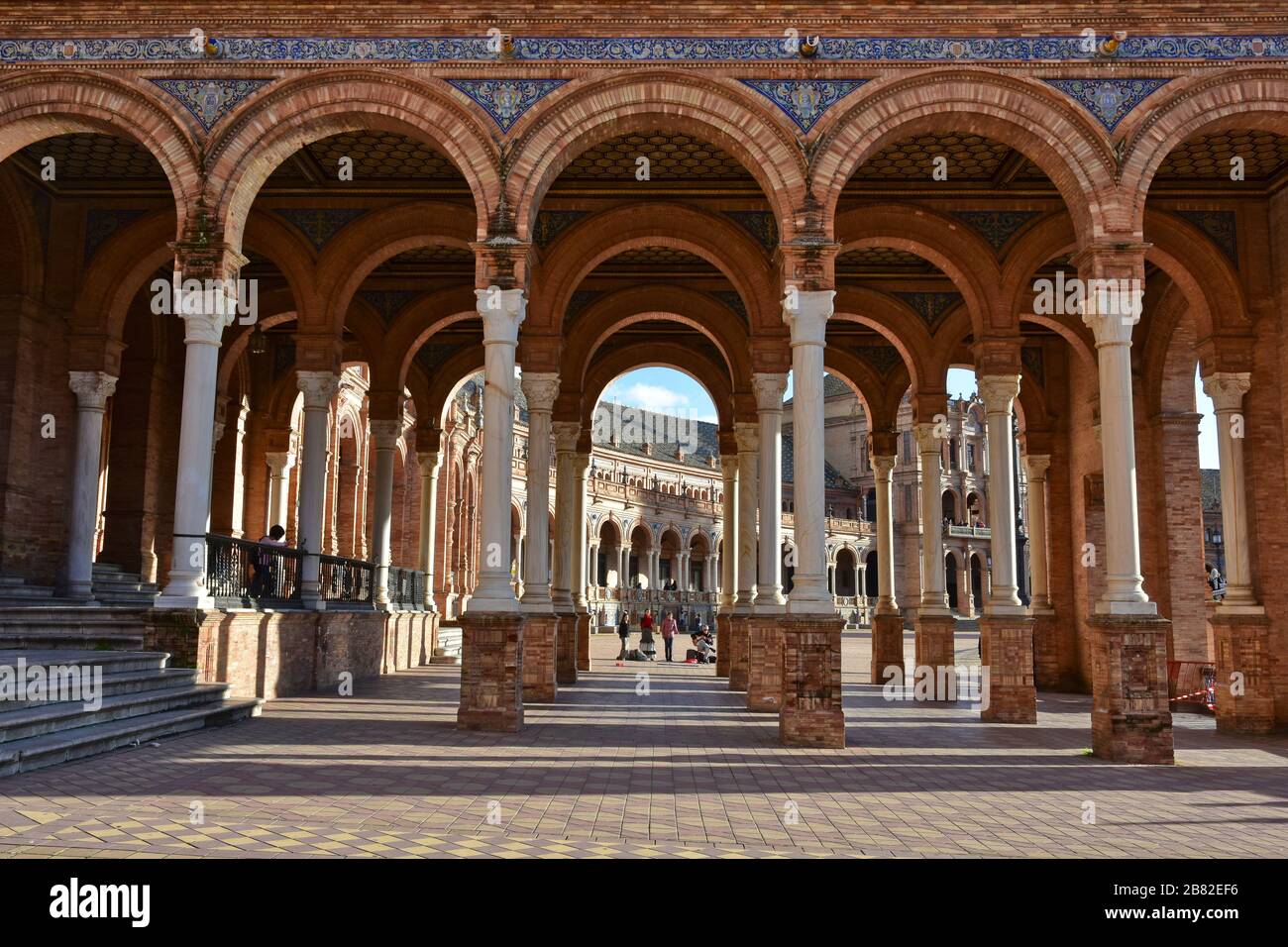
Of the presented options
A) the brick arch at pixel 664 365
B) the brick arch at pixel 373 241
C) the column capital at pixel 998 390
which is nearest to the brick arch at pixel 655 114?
the brick arch at pixel 373 241

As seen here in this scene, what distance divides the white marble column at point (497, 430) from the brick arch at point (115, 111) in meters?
3.53

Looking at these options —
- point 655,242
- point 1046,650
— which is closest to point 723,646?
point 1046,650

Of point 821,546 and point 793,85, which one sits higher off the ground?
point 793,85

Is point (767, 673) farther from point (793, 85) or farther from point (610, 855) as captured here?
point (610, 855)

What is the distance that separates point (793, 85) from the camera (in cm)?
1148

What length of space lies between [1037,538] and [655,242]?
9642 millimetres

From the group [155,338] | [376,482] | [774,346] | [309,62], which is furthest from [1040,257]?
[155,338]

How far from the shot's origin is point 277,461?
21469mm

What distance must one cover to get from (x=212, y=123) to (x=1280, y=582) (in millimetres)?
13926

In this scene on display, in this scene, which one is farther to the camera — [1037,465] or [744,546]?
[1037,465]

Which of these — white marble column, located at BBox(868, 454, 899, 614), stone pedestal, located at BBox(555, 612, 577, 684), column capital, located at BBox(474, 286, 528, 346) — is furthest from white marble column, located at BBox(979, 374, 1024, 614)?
stone pedestal, located at BBox(555, 612, 577, 684)

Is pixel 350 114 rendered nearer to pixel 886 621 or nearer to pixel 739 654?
pixel 739 654

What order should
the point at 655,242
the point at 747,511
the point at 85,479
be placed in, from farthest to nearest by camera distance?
1. the point at 747,511
2. the point at 655,242
3. the point at 85,479
